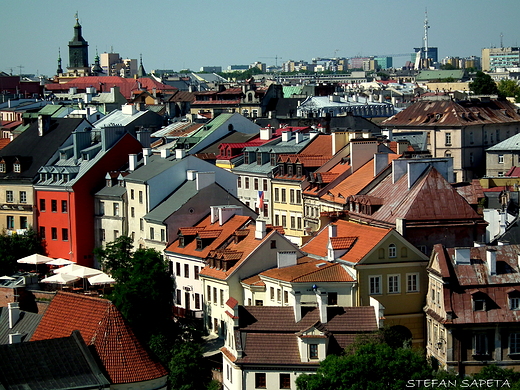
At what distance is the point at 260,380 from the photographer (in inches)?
2319

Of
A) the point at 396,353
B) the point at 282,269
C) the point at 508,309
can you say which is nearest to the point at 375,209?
the point at 282,269

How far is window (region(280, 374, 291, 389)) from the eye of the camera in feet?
192

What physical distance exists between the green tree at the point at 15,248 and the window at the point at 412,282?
32.7 metres

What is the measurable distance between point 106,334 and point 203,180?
1299 inches

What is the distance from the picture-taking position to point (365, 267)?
6500 cm

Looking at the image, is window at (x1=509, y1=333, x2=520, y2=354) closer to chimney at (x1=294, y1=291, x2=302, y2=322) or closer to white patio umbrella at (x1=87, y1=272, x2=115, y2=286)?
chimney at (x1=294, y1=291, x2=302, y2=322)

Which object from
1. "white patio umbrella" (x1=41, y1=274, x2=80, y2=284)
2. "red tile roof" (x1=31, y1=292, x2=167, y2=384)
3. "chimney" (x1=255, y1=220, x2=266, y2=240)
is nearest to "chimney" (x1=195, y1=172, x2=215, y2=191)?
"white patio umbrella" (x1=41, y1=274, x2=80, y2=284)

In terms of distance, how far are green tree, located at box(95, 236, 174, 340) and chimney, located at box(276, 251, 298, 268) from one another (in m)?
7.28

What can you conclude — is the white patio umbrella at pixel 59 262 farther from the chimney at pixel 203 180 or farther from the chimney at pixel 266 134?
the chimney at pixel 266 134

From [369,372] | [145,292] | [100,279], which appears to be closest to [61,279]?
[100,279]

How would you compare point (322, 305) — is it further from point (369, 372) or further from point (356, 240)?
point (356, 240)

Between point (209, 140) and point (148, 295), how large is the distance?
42.5m

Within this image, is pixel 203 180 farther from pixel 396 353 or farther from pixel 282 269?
pixel 396 353

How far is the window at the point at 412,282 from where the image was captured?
65625mm
